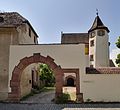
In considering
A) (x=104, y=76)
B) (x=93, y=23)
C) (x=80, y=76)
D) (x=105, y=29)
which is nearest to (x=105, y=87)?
(x=104, y=76)

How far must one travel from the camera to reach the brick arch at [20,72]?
1717 cm

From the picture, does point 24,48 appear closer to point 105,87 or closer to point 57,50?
point 57,50

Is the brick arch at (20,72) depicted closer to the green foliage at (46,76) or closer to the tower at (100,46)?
the green foliage at (46,76)

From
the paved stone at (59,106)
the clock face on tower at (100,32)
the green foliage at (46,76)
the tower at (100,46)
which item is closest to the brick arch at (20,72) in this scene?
the paved stone at (59,106)

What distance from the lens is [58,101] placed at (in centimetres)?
1677

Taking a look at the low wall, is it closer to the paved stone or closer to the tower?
the paved stone

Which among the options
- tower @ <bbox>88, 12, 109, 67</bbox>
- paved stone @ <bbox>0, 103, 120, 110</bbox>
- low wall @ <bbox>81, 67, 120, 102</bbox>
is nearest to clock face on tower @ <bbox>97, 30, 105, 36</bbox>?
tower @ <bbox>88, 12, 109, 67</bbox>

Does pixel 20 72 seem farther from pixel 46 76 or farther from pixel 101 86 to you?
pixel 46 76

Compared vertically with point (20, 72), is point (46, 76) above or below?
below

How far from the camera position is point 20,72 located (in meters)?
17.5

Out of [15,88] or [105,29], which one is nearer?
[15,88]

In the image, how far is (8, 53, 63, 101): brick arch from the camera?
17.2 metres

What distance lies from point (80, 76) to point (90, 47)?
2441 cm

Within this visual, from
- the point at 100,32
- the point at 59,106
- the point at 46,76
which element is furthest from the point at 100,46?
the point at 59,106
